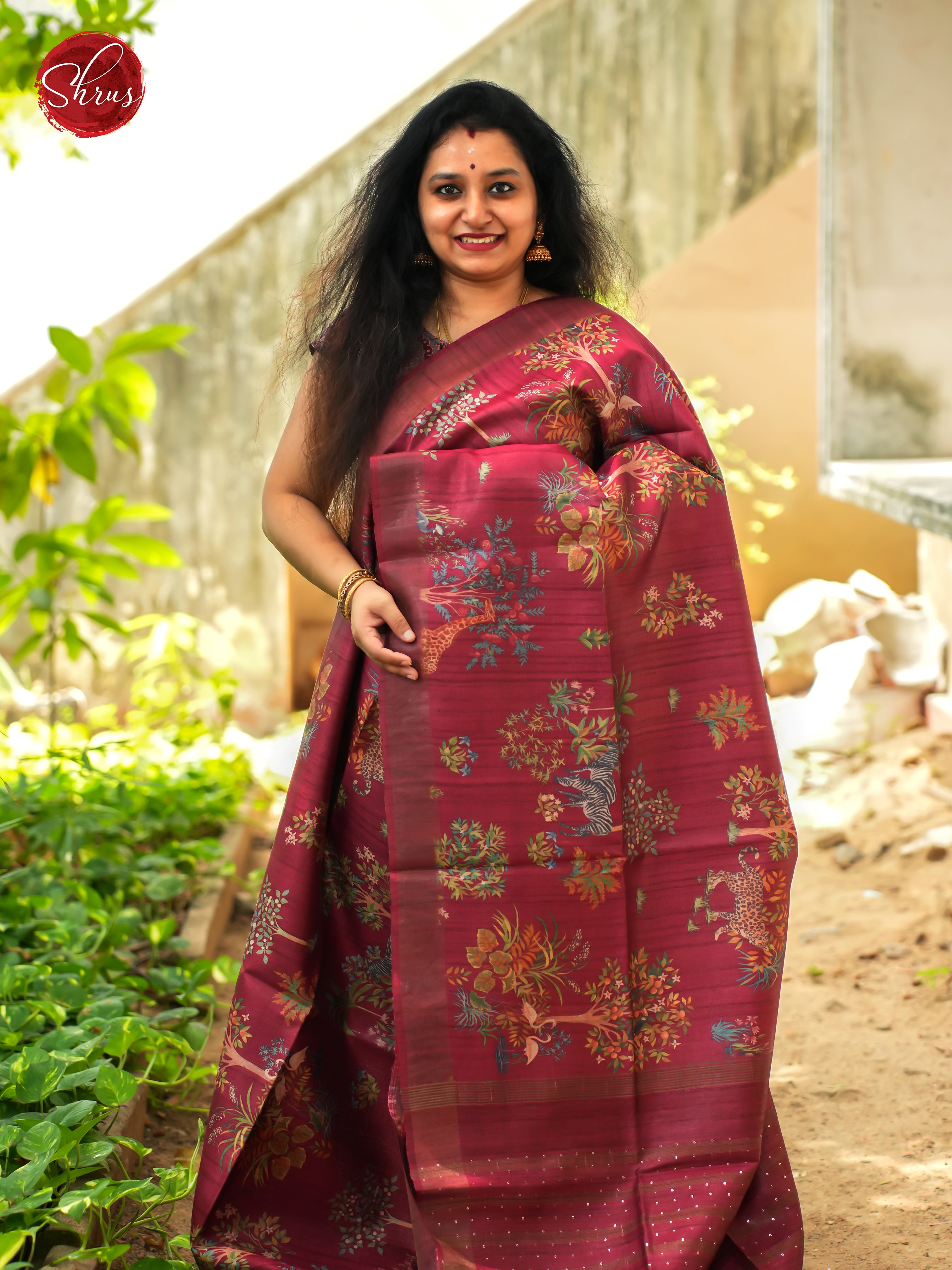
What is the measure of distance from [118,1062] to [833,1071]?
64.6 inches

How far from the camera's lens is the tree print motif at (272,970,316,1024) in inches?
74.5

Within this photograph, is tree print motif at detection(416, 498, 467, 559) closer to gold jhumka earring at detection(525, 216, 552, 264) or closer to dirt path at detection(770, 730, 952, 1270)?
gold jhumka earring at detection(525, 216, 552, 264)

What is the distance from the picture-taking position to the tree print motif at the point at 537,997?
1714 millimetres

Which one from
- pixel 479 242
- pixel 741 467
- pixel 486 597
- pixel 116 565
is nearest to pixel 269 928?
pixel 486 597

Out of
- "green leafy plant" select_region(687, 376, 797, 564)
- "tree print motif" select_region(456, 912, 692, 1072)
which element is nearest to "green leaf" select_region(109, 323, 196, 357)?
"tree print motif" select_region(456, 912, 692, 1072)

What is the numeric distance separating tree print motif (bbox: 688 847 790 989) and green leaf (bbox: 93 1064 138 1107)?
92 cm

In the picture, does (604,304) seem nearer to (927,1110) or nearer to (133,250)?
(927,1110)

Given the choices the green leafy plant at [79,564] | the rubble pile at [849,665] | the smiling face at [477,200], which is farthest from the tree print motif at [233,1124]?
the rubble pile at [849,665]

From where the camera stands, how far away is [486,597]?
174cm

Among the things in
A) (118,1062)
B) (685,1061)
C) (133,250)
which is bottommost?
(118,1062)

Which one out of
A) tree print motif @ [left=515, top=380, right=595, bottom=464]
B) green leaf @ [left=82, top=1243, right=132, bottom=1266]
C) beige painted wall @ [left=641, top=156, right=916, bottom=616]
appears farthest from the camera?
beige painted wall @ [left=641, top=156, right=916, bottom=616]

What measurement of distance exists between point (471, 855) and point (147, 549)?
2.16m

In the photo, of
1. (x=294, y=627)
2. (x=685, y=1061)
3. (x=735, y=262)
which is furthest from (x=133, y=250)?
(x=685, y=1061)

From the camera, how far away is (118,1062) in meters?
2.32
